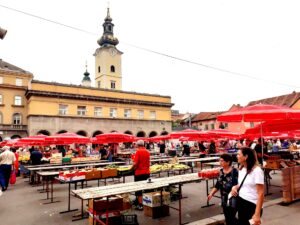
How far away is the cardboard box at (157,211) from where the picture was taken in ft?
23.3

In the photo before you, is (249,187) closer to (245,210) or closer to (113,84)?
(245,210)

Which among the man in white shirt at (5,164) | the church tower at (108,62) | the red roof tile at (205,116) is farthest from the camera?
the red roof tile at (205,116)

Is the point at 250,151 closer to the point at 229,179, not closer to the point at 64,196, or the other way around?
the point at 229,179

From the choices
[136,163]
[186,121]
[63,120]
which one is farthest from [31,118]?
[186,121]

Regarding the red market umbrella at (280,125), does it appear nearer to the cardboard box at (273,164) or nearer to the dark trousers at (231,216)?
the cardboard box at (273,164)

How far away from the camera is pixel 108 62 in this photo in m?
59.2

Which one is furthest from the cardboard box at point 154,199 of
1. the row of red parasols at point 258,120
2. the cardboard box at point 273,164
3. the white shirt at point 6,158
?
the white shirt at point 6,158

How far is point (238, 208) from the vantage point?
167 inches

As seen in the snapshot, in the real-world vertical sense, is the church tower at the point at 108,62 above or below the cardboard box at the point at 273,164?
above

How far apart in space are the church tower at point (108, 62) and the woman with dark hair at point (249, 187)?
182 feet

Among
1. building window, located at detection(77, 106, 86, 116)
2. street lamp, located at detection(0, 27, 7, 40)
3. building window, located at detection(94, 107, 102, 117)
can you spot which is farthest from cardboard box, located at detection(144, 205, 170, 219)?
building window, located at detection(94, 107, 102, 117)

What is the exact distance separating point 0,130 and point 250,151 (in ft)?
146

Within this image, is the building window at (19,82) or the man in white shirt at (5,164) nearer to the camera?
the man in white shirt at (5,164)

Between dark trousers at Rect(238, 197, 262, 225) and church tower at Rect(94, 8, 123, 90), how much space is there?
55547 millimetres
